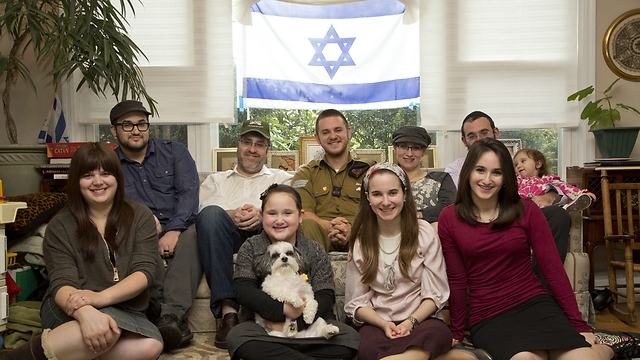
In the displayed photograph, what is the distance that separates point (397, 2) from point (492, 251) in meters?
2.54

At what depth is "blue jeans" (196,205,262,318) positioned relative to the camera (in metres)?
2.58

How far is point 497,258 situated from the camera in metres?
2.14

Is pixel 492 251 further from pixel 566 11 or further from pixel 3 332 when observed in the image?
pixel 566 11

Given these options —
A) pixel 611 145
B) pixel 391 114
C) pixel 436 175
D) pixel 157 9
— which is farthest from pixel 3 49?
pixel 611 145

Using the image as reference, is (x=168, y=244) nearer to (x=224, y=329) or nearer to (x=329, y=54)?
(x=224, y=329)

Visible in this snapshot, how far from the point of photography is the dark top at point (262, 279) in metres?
2.04

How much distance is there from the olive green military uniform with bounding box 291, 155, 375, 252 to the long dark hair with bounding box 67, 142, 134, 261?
109 centimetres

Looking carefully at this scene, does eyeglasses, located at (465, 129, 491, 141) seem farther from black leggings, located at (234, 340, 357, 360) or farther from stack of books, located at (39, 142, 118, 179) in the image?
stack of books, located at (39, 142, 118, 179)

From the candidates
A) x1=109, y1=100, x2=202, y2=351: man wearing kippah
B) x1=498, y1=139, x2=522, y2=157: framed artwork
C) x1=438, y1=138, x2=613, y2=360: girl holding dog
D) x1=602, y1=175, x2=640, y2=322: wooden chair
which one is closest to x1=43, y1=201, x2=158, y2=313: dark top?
x1=109, y1=100, x2=202, y2=351: man wearing kippah

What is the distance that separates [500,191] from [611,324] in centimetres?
139

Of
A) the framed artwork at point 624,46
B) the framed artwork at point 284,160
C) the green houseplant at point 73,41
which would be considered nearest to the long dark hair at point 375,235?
the framed artwork at point 284,160

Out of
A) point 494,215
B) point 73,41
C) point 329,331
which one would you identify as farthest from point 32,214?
point 494,215

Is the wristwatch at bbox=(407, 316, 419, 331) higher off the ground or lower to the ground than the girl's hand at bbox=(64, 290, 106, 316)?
lower

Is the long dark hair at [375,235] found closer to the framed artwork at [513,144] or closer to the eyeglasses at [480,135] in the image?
the eyeglasses at [480,135]
